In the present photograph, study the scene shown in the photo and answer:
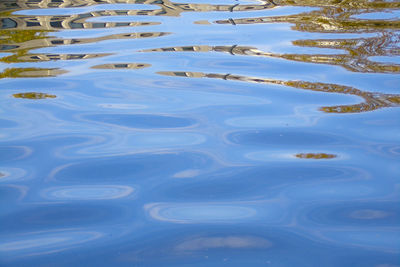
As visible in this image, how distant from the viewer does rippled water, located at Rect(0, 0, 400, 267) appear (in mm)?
1340

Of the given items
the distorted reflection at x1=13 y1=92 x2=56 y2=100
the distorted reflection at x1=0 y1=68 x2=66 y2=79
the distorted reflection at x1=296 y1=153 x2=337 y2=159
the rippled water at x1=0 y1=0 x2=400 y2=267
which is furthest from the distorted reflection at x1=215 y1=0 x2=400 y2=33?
the distorted reflection at x1=296 y1=153 x2=337 y2=159

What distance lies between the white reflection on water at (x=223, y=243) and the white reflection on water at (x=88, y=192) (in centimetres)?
31

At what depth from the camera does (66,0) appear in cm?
429

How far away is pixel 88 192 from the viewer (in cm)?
158

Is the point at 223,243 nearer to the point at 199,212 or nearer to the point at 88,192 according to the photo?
the point at 199,212

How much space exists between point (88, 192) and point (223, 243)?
1.51 feet

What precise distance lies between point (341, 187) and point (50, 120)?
1.11m

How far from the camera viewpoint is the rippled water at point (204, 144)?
1340mm

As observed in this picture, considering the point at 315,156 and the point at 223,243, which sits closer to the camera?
the point at 223,243

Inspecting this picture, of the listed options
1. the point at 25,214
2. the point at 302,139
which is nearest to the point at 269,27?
the point at 302,139

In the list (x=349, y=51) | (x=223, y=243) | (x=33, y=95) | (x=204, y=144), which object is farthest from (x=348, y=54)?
(x=223, y=243)

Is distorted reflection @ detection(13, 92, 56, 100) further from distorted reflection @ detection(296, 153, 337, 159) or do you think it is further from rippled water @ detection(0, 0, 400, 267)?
distorted reflection @ detection(296, 153, 337, 159)

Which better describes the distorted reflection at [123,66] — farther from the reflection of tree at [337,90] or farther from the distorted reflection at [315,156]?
the distorted reflection at [315,156]

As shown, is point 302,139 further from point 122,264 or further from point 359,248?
point 122,264
